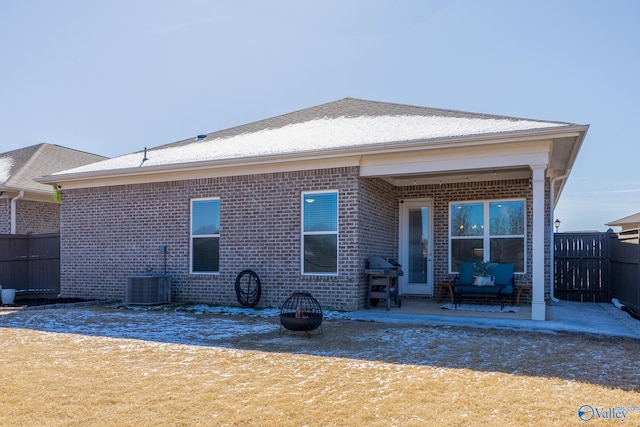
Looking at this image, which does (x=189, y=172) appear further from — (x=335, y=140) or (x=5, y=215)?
(x=5, y=215)

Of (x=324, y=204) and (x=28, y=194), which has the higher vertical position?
(x=28, y=194)

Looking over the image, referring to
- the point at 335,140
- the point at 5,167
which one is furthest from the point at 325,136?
the point at 5,167

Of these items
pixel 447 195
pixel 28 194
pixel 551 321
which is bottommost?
pixel 551 321

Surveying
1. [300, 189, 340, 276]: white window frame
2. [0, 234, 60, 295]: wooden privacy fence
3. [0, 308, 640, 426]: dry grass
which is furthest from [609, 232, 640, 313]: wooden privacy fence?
[0, 234, 60, 295]: wooden privacy fence

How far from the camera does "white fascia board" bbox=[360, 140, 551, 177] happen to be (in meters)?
8.31

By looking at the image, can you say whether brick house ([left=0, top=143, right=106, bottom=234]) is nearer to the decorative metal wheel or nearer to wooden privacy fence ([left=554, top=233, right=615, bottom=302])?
the decorative metal wheel

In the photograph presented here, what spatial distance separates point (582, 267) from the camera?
471 inches

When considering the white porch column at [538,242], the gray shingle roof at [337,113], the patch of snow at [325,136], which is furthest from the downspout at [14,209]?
the white porch column at [538,242]

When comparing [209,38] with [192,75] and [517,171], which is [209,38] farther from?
[517,171]

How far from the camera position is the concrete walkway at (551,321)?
7.47 meters

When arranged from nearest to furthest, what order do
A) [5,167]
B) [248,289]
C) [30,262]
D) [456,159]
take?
[456,159] < [248,289] < [30,262] < [5,167]

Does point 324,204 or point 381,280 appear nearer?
point 381,280

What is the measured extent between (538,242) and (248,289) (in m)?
5.52

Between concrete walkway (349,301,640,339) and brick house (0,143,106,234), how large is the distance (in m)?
9.97
